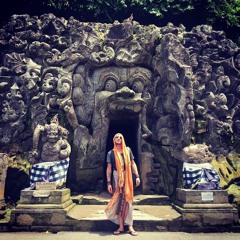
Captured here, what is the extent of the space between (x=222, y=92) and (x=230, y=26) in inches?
203

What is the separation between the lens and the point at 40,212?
6.42 meters

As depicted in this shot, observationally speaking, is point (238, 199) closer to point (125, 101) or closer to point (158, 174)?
point (158, 174)

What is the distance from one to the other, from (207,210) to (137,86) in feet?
15.2

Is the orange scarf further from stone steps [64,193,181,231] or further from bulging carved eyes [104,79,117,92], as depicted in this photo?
bulging carved eyes [104,79,117,92]

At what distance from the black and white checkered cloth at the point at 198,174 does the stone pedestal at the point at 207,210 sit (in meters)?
0.45

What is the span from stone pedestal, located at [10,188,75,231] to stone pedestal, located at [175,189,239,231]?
3.01 meters

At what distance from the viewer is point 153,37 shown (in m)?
9.38

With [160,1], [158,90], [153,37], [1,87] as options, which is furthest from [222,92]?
[1,87]

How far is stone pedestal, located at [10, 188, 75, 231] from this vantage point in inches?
250

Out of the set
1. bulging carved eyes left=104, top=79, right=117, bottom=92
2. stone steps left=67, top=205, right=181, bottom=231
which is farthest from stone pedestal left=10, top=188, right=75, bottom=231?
bulging carved eyes left=104, top=79, right=117, bottom=92

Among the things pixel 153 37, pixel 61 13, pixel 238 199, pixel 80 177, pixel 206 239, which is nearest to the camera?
pixel 206 239

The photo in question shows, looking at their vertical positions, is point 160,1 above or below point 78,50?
above

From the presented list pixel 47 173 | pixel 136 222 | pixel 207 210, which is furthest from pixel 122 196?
pixel 47 173

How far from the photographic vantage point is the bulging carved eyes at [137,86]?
30.3ft
